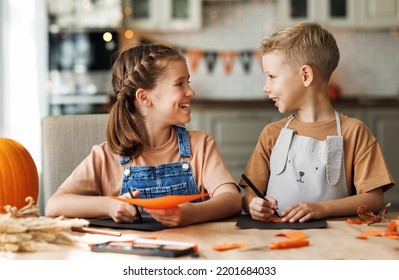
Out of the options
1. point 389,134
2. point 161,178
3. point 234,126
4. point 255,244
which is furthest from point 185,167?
point 389,134

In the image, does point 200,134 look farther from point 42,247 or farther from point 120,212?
point 42,247

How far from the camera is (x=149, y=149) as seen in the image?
176 cm

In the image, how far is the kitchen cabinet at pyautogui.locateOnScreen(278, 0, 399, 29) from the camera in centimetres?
521

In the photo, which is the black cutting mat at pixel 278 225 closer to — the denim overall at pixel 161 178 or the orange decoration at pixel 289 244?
the orange decoration at pixel 289 244

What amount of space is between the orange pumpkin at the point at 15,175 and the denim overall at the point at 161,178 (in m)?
0.24

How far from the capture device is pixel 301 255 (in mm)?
1041

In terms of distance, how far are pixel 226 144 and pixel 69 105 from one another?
1.23 meters

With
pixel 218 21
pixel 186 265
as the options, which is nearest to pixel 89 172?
pixel 186 265

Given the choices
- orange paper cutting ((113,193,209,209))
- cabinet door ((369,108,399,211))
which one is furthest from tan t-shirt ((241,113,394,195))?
cabinet door ((369,108,399,211))

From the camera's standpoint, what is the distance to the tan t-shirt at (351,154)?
1.68 meters

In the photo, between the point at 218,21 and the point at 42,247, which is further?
the point at 218,21

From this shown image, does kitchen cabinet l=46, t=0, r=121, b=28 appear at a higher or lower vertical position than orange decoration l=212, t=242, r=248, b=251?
higher


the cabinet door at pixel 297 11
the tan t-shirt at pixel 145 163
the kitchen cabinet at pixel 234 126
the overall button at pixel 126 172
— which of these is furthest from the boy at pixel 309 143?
the cabinet door at pixel 297 11

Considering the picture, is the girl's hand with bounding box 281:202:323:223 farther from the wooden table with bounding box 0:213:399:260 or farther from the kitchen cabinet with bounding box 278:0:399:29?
the kitchen cabinet with bounding box 278:0:399:29
